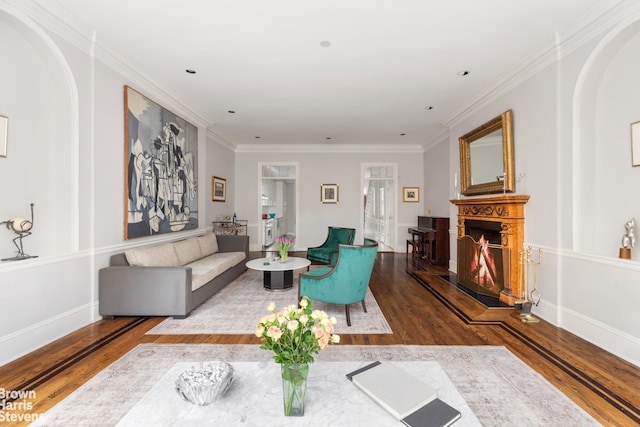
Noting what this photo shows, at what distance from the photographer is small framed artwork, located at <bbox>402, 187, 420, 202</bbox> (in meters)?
7.41

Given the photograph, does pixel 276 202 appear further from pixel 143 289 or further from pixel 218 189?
pixel 143 289

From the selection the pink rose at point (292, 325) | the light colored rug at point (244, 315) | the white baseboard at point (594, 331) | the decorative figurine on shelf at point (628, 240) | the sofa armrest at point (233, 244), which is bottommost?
the light colored rug at point (244, 315)

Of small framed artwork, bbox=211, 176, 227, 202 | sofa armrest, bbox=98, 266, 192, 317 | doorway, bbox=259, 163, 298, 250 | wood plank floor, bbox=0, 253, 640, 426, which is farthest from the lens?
doorway, bbox=259, 163, 298, 250

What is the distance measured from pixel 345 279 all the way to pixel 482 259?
7.64 feet

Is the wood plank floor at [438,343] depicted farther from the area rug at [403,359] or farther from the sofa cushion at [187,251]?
the sofa cushion at [187,251]

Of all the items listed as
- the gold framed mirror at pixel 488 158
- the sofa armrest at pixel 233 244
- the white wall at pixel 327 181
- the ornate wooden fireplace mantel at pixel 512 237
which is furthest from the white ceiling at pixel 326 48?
the white wall at pixel 327 181

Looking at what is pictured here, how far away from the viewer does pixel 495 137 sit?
3.89 metres

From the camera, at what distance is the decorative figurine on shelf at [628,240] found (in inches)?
91.8

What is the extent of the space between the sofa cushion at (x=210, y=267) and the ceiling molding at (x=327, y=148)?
11.5 feet

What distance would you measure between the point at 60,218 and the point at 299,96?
10.9 feet

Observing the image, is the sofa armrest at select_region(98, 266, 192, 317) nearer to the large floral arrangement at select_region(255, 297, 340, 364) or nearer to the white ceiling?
the large floral arrangement at select_region(255, 297, 340, 364)

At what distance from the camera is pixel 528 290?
3320 mm

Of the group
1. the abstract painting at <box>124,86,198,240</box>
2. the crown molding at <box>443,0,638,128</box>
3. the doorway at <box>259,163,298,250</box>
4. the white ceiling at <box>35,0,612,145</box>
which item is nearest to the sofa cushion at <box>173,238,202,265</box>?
the abstract painting at <box>124,86,198,240</box>

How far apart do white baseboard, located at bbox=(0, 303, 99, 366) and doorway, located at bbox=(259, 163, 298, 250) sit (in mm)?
4839
